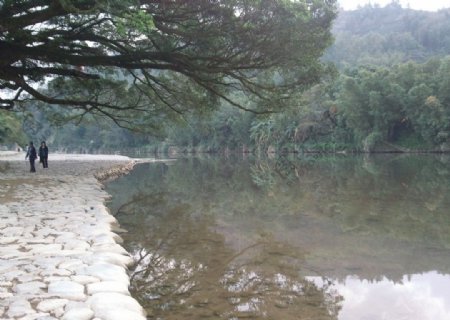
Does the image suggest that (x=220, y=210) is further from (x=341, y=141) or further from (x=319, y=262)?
(x=341, y=141)

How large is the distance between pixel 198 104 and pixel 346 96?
33.2m

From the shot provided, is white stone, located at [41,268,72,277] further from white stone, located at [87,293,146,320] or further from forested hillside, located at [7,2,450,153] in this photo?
forested hillside, located at [7,2,450,153]

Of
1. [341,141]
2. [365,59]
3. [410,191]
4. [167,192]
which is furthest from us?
[365,59]

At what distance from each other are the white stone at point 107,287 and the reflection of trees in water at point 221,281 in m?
0.36

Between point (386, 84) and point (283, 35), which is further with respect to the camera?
point (386, 84)

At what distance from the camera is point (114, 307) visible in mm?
3424

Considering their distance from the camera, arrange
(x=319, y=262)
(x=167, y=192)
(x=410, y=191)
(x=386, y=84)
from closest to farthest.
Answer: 1. (x=319, y=262)
2. (x=410, y=191)
3. (x=167, y=192)
4. (x=386, y=84)

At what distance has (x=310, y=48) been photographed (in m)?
11.4

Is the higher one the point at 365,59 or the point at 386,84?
the point at 365,59

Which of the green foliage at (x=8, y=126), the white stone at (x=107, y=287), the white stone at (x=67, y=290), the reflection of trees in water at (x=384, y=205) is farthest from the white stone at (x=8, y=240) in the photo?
the green foliage at (x=8, y=126)

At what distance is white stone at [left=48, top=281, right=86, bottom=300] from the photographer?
359cm

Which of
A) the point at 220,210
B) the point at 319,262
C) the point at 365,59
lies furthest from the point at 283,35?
the point at 365,59

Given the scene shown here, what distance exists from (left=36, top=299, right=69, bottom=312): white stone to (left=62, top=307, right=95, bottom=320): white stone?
0.52 ft

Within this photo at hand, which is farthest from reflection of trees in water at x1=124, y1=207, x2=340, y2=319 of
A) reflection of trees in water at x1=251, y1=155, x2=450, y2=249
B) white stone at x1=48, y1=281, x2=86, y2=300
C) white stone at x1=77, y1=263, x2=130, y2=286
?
reflection of trees in water at x1=251, y1=155, x2=450, y2=249
